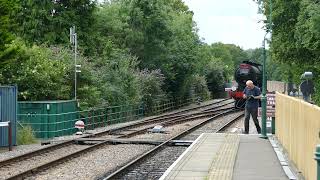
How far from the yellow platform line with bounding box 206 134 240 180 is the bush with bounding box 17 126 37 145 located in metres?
7.58

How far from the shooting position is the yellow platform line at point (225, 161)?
1149 cm

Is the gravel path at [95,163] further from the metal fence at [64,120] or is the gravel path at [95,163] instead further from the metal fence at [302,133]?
the metal fence at [64,120]

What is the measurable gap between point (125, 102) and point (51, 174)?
2341 cm

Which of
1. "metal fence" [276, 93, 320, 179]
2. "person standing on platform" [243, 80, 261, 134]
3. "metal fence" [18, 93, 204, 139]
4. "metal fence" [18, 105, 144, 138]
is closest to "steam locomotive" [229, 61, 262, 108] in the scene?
"metal fence" [18, 93, 204, 139]

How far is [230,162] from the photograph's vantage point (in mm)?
13352

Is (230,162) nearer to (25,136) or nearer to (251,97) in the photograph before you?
(251,97)

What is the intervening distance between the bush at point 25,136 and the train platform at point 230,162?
6918 mm

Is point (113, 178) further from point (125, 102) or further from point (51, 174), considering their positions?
point (125, 102)

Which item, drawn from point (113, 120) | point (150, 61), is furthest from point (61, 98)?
point (150, 61)

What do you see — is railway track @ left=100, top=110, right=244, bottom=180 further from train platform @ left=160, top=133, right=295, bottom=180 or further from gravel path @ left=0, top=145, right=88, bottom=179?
gravel path @ left=0, top=145, right=88, bottom=179

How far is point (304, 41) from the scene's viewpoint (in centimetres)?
2958

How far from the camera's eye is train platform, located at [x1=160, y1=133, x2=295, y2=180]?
11562 millimetres

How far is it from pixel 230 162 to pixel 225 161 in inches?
10.1

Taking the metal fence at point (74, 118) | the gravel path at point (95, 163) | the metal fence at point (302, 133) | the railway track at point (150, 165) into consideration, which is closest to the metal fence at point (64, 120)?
the metal fence at point (74, 118)
